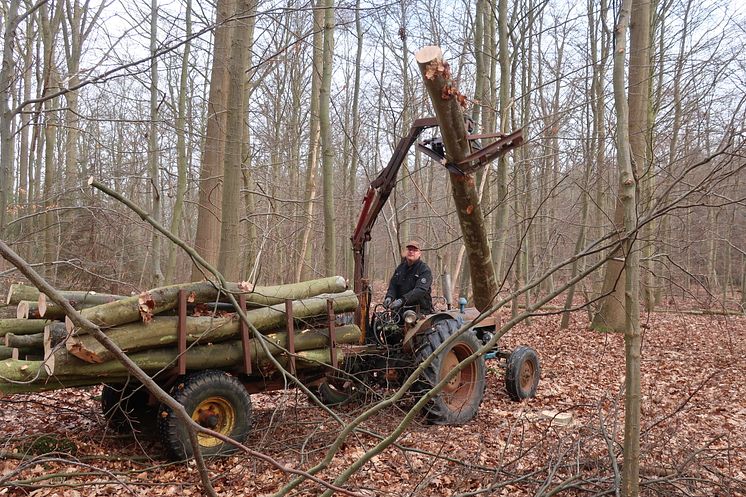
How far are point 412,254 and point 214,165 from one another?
4144mm

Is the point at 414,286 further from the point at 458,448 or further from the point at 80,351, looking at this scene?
the point at 80,351

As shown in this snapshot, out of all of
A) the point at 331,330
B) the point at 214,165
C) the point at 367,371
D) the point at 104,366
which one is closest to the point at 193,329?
the point at 104,366

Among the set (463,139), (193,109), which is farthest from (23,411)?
(193,109)

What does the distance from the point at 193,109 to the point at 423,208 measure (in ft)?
38.8

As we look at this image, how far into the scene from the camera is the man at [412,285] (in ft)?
22.7

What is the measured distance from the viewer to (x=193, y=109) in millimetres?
16375

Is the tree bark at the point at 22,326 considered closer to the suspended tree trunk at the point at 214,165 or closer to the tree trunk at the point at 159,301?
the tree trunk at the point at 159,301

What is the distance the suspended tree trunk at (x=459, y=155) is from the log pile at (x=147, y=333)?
63.3 inches

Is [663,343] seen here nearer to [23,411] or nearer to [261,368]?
[261,368]

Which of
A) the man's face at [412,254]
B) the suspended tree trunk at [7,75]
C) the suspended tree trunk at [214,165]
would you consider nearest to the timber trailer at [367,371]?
the man's face at [412,254]

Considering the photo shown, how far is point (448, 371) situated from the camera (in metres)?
6.86

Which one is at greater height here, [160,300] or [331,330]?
[160,300]

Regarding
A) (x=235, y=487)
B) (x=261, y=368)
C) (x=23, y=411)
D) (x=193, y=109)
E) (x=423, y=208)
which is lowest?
(x=235, y=487)

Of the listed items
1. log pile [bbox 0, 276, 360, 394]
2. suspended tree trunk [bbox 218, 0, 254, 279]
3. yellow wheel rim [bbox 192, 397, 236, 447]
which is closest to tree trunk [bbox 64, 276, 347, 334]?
log pile [bbox 0, 276, 360, 394]
